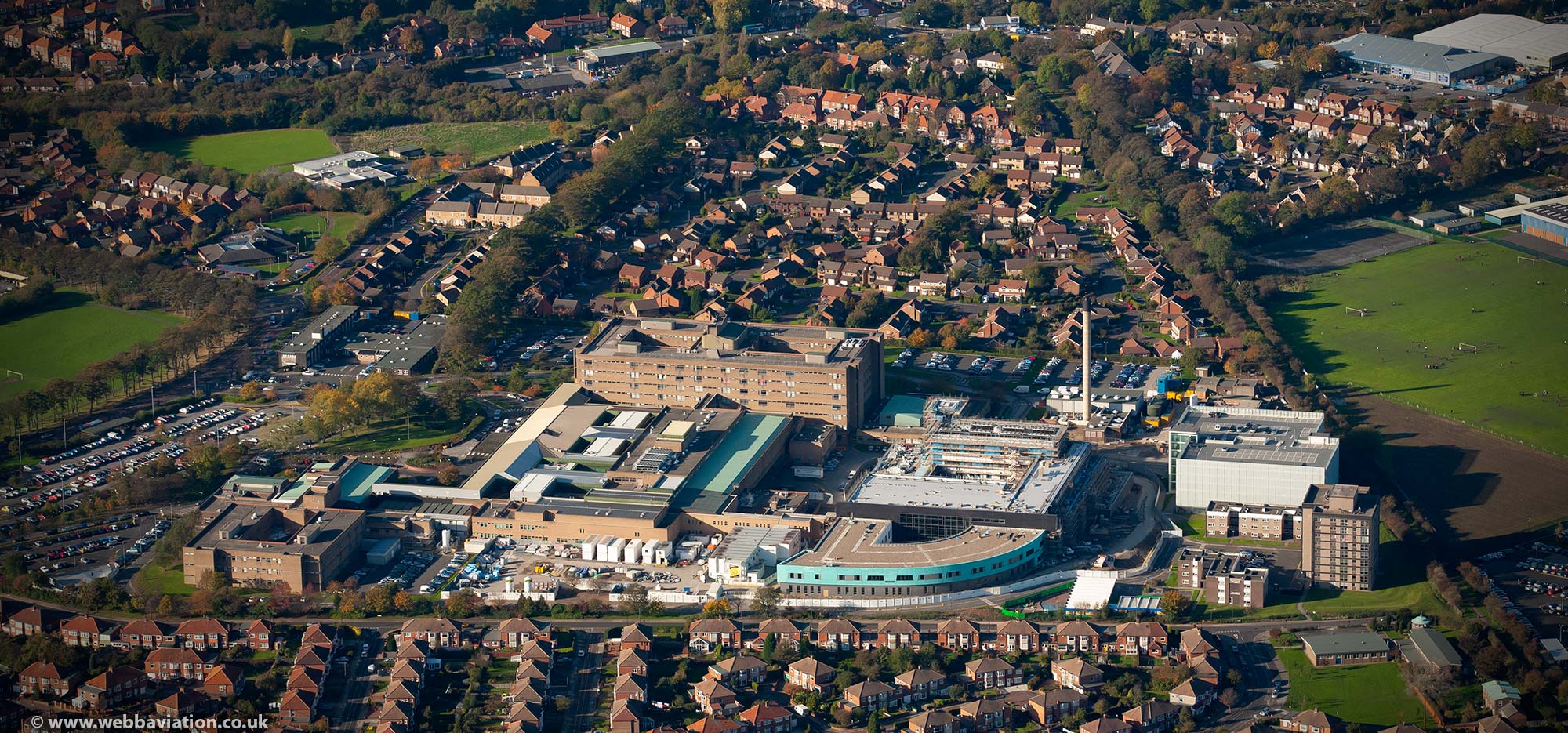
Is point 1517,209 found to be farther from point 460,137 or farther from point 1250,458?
point 460,137

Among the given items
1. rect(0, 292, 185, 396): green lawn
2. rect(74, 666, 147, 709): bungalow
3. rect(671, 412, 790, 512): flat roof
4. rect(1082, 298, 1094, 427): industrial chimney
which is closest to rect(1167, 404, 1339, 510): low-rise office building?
rect(1082, 298, 1094, 427): industrial chimney

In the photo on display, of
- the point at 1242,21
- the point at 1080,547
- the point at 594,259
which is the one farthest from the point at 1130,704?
the point at 1242,21

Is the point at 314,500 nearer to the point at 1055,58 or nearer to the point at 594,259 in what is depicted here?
the point at 594,259

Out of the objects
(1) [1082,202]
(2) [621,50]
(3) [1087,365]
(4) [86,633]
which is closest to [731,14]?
(2) [621,50]

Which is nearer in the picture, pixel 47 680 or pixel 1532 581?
pixel 47 680

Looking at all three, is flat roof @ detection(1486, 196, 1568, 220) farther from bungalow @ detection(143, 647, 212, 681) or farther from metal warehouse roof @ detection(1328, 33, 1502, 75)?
bungalow @ detection(143, 647, 212, 681)
